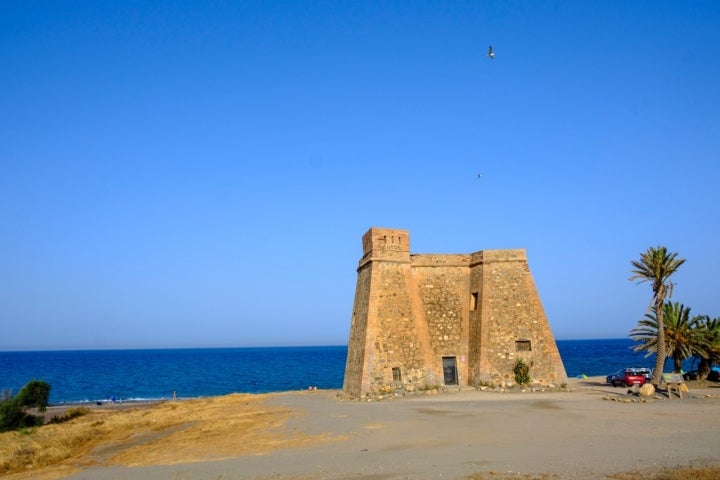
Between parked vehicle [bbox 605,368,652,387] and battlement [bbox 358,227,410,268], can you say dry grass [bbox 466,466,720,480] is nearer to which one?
battlement [bbox 358,227,410,268]

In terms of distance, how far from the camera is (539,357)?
30359 mm

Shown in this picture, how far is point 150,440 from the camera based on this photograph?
21500 mm

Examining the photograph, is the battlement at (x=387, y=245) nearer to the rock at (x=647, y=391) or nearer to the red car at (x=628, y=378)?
the rock at (x=647, y=391)

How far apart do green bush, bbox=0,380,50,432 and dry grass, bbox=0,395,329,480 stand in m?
3.31

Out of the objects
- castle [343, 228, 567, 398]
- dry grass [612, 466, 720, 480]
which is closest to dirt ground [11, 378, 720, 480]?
dry grass [612, 466, 720, 480]

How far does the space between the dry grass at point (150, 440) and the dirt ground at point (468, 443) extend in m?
0.21

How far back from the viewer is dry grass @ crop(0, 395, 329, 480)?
57.5ft

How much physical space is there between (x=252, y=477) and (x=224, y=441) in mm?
6019

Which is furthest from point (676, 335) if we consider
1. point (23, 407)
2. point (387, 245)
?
point (23, 407)

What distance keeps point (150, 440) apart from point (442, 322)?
17447mm

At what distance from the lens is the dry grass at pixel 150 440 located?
57.5 ft

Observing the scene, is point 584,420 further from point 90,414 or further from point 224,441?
point 90,414

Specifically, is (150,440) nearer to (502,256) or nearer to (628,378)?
(502,256)

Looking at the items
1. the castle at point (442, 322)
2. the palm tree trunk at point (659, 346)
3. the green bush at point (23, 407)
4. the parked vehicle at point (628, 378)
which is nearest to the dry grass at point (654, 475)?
the castle at point (442, 322)
